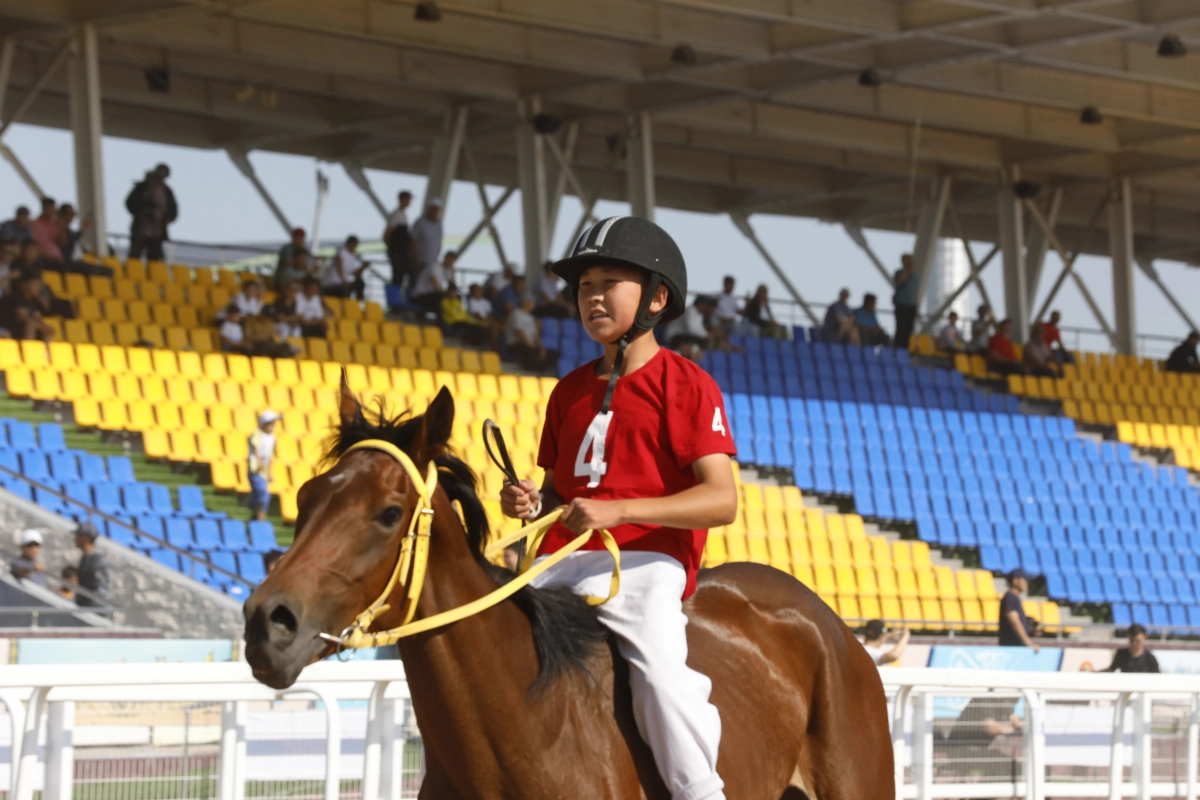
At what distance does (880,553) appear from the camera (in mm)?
19188

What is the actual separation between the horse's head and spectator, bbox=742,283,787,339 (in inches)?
831

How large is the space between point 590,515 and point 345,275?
57.7ft

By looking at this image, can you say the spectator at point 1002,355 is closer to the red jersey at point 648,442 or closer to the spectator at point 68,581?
Result: the spectator at point 68,581

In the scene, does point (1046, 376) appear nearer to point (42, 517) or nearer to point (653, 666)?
point (42, 517)

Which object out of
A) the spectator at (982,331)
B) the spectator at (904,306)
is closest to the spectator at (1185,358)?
the spectator at (982,331)

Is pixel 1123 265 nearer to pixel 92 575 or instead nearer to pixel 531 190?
pixel 531 190

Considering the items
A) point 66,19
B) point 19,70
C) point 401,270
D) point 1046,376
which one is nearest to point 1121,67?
point 1046,376

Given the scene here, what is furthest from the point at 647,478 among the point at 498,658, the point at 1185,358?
the point at 1185,358

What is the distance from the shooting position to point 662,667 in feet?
12.4

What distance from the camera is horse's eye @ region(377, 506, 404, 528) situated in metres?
3.34

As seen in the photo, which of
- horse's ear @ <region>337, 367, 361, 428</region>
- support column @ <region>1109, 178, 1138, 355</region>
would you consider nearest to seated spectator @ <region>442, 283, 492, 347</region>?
support column @ <region>1109, 178, 1138, 355</region>

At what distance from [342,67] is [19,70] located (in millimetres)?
4775

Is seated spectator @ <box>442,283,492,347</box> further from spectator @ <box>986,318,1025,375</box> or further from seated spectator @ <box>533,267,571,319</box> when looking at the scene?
spectator @ <box>986,318,1025,375</box>

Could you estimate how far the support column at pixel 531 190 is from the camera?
24375 millimetres
